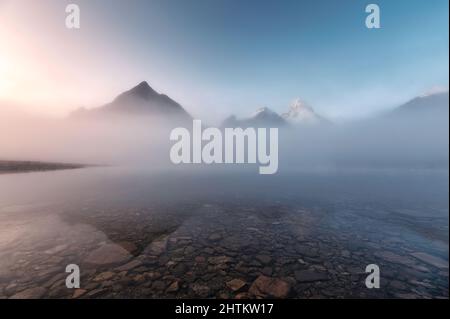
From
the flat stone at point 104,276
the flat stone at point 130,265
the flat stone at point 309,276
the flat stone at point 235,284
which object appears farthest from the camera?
the flat stone at point 130,265

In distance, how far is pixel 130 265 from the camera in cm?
572

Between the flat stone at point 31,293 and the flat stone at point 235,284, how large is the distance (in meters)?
3.94

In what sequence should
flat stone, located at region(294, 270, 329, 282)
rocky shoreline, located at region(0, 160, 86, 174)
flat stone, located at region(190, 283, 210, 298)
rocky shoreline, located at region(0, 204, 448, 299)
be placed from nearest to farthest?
flat stone, located at region(190, 283, 210, 298) < rocky shoreline, located at region(0, 204, 448, 299) < flat stone, located at region(294, 270, 329, 282) < rocky shoreline, located at region(0, 160, 86, 174)

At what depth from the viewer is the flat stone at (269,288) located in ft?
15.2

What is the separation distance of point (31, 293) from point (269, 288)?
506 cm

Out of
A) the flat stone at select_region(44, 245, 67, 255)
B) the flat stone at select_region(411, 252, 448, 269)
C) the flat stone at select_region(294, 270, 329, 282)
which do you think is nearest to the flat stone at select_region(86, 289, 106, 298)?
the flat stone at select_region(44, 245, 67, 255)

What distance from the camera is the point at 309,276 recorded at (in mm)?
5363

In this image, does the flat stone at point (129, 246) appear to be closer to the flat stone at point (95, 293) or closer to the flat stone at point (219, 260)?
the flat stone at point (95, 293)

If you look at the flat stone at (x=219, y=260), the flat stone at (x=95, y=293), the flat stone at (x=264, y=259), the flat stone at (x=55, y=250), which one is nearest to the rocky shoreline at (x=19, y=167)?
the flat stone at (x=55, y=250)

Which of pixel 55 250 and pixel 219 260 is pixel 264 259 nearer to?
pixel 219 260

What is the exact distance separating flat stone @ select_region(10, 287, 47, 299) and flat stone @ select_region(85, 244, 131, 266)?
1.29 metres

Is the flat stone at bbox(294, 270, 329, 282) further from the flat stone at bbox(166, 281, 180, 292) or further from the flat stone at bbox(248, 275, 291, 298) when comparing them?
the flat stone at bbox(166, 281, 180, 292)

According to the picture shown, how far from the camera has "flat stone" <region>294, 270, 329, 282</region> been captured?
5219mm
